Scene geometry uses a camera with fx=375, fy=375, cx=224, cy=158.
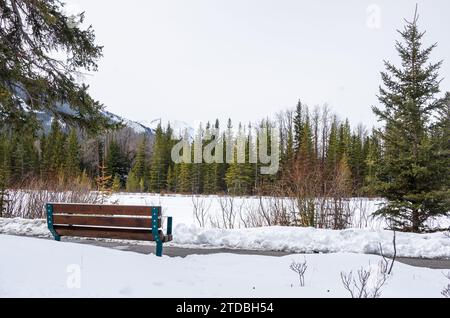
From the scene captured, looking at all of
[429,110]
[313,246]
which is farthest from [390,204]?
[313,246]

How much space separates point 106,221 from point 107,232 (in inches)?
8.8

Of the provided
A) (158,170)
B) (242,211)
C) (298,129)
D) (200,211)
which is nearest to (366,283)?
Answer: (200,211)

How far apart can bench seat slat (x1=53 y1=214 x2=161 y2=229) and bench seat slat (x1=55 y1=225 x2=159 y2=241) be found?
123mm

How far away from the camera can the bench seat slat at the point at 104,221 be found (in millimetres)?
6574

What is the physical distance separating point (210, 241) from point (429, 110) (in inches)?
353

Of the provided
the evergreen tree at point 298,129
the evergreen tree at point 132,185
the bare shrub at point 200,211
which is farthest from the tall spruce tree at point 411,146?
the evergreen tree at point 132,185

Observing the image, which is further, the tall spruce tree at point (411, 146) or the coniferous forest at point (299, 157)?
the tall spruce tree at point (411, 146)

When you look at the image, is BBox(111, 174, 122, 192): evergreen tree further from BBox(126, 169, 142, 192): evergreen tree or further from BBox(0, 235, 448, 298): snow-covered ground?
BBox(0, 235, 448, 298): snow-covered ground

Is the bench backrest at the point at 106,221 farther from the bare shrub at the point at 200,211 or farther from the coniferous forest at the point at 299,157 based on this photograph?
the bare shrub at the point at 200,211

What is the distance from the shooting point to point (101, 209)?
23.2 feet

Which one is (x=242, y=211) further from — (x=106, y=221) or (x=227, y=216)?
(x=106, y=221)

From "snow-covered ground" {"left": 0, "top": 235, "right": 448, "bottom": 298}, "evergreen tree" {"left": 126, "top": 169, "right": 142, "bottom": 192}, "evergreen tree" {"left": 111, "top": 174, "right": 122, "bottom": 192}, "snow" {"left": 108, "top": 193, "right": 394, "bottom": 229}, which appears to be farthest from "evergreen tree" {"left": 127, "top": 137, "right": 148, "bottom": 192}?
"snow-covered ground" {"left": 0, "top": 235, "right": 448, "bottom": 298}

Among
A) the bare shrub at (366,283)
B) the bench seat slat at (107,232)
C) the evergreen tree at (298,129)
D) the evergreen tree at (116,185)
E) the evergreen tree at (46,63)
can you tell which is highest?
the evergreen tree at (298,129)

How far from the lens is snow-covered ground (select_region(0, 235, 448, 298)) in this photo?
4.00 meters
